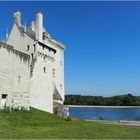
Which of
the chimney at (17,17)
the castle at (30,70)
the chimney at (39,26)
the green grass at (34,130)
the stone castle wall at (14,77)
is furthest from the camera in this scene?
the chimney at (39,26)

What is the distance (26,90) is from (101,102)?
169 meters

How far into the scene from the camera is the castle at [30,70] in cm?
3062

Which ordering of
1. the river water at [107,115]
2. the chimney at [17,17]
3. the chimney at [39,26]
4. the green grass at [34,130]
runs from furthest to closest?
the river water at [107,115] < the chimney at [39,26] < the chimney at [17,17] < the green grass at [34,130]

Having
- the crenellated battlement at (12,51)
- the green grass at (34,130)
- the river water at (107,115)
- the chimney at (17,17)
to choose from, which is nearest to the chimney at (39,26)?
the chimney at (17,17)

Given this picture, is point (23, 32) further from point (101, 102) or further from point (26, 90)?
point (101, 102)

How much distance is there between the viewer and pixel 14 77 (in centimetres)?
3164

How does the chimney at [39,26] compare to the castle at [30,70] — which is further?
the chimney at [39,26]

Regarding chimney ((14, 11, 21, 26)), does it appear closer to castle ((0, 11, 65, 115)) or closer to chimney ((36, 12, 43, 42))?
castle ((0, 11, 65, 115))

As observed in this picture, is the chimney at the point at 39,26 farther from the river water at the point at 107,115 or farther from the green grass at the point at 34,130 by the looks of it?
the river water at the point at 107,115

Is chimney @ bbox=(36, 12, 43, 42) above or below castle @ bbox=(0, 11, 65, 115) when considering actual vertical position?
above

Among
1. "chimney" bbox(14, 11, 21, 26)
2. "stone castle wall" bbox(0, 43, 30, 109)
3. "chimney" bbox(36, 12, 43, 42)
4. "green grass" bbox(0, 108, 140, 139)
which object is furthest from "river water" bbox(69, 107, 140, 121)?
"green grass" bbox(0, 108, 140, 139)

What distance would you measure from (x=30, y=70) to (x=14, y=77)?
6533 millimetres

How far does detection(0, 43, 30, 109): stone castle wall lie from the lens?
30.0 m

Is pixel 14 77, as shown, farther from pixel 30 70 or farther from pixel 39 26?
pixel 39 26
